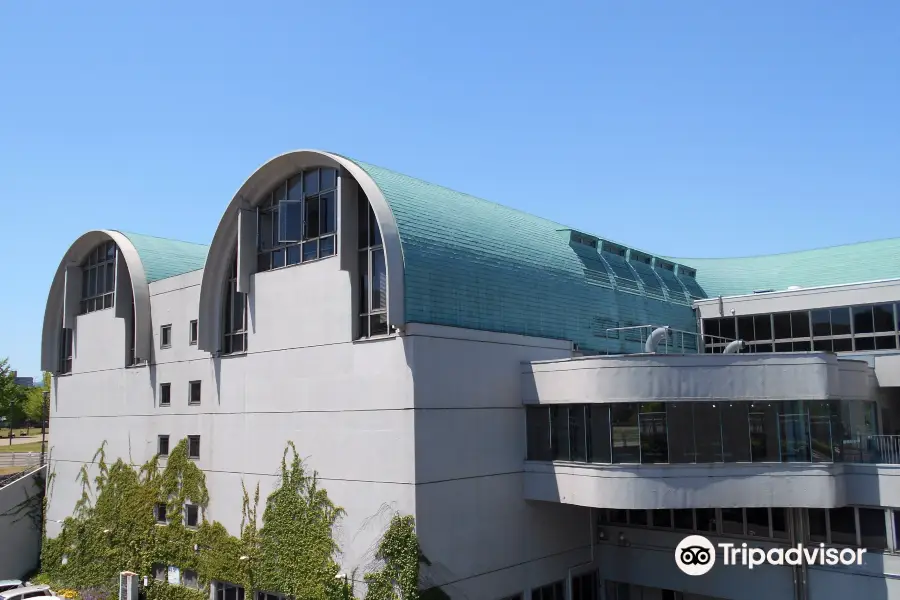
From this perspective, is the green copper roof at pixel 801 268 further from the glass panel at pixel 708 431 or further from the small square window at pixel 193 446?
the small square window at pixel 193 446

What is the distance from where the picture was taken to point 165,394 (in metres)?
31.8

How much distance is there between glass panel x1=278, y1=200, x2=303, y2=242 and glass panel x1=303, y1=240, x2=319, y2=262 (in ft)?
1.69

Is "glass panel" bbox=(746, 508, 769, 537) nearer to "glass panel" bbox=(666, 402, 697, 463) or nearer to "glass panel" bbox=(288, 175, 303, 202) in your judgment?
"glass panel" bbox=(666, 402, 697, 463)

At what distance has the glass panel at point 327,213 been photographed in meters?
25.4

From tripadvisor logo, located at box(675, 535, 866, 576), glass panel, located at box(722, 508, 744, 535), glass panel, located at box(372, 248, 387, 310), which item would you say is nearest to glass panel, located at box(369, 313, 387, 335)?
glass panel, located at box(372, 248, 387, 310)

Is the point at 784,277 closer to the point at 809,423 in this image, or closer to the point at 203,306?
the point at 809,423

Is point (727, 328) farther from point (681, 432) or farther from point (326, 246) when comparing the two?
point (326, 246)

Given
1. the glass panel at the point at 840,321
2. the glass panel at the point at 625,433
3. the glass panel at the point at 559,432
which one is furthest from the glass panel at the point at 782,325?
the glass panel at the point at 559,432

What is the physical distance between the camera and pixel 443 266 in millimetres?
23250

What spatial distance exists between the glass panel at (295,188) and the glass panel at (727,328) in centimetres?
2136

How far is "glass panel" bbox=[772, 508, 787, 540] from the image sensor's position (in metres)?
25.2

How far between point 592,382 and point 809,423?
6.98 m

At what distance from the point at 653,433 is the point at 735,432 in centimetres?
268

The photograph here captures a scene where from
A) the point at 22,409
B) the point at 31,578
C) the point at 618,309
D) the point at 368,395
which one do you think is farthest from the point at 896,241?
the point at 22,409
